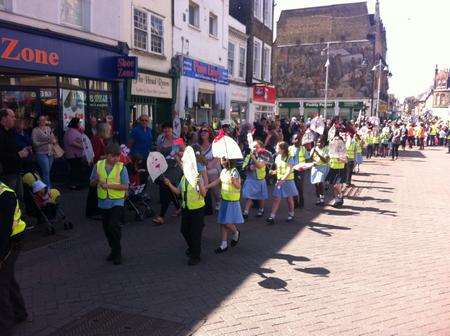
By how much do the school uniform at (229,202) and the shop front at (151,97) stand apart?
8.55 m

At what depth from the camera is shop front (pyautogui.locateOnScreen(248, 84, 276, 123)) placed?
25438mm

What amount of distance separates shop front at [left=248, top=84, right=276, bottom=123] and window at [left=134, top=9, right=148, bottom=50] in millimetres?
10994

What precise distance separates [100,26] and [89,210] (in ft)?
23.7

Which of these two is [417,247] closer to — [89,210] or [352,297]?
[352,297]

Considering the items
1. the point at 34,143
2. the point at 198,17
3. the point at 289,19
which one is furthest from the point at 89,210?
the point at 289,19

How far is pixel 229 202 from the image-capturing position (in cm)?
643

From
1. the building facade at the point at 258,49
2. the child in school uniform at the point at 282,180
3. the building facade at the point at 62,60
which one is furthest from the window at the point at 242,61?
the child in school uniform at the point at 282,180

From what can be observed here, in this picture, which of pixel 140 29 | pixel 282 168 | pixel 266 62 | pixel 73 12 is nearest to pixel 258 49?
pixel 266 62

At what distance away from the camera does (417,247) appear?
706 cm

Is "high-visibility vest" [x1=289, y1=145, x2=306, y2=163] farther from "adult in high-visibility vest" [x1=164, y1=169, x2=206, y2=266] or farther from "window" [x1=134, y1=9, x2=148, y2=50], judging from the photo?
"window" [x1=134, y1=9, x2=148, y2=50]

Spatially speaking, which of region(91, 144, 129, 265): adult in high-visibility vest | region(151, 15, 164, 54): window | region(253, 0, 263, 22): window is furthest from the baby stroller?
region(253, 0, 263, 22): window

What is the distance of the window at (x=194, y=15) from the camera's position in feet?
60.0

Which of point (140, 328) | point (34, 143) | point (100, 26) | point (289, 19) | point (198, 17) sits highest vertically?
point (289, 19)

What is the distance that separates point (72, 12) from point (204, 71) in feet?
25.3
